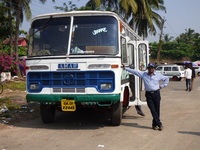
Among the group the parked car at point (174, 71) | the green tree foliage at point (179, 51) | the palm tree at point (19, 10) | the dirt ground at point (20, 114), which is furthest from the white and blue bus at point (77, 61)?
the green tree foliage at point (179, 51)

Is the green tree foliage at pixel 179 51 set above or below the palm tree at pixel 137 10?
below

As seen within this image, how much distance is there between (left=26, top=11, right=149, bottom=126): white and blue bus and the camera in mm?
8016

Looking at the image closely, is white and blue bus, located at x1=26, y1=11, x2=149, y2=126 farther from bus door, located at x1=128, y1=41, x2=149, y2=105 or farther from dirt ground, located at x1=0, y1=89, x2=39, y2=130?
dirt ground, located at x1=0, y1=89, x2=39, y2=130

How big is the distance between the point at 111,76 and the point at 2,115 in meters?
4.21

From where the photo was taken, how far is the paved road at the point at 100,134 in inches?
265

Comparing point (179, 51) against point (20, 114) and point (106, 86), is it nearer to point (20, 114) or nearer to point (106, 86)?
point (20, 114)

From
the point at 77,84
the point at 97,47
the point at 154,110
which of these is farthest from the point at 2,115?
the point at 154,110

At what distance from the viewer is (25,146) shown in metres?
6.74

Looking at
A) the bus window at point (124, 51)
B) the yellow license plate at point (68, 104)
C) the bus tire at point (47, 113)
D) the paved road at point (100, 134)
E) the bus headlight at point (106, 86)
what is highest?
the bus window at point (124, 51)

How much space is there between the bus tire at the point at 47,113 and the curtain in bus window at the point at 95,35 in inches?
71.1

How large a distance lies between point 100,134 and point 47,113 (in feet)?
6.50

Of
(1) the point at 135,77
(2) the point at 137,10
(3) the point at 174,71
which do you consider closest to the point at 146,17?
(2) the point at 137,10

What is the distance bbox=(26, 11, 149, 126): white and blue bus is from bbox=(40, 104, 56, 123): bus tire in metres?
0.18

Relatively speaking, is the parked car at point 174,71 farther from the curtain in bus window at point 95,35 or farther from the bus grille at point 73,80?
the bus grille at point 73,80
